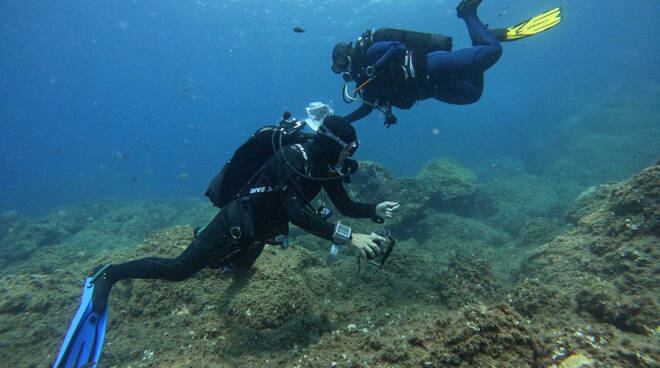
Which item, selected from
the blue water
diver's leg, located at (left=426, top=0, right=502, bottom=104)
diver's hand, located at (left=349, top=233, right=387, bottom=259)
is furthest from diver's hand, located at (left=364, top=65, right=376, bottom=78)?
the blue water

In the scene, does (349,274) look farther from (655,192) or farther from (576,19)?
(576,19)

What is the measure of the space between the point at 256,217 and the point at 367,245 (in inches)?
59.9

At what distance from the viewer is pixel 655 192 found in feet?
13.4

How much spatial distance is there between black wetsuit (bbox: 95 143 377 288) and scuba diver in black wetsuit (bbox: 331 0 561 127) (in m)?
2.83

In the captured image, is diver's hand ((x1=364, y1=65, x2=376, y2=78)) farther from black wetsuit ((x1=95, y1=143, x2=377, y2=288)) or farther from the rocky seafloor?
the rocky seafloor

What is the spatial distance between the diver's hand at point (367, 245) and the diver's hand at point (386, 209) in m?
0.81

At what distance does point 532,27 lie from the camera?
563 centimetres

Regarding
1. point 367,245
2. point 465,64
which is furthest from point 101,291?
point 465,64

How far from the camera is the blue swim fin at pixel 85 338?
300cm

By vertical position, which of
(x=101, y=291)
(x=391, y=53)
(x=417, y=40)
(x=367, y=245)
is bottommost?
(x=101, y=291)

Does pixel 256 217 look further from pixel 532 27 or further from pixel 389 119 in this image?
pixel 532 27

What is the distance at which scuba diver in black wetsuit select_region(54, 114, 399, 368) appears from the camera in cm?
308

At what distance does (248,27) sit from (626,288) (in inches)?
2358

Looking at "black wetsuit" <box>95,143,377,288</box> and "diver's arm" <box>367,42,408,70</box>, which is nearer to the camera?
"black wetsuit" <box>95,143,377,288</box>
